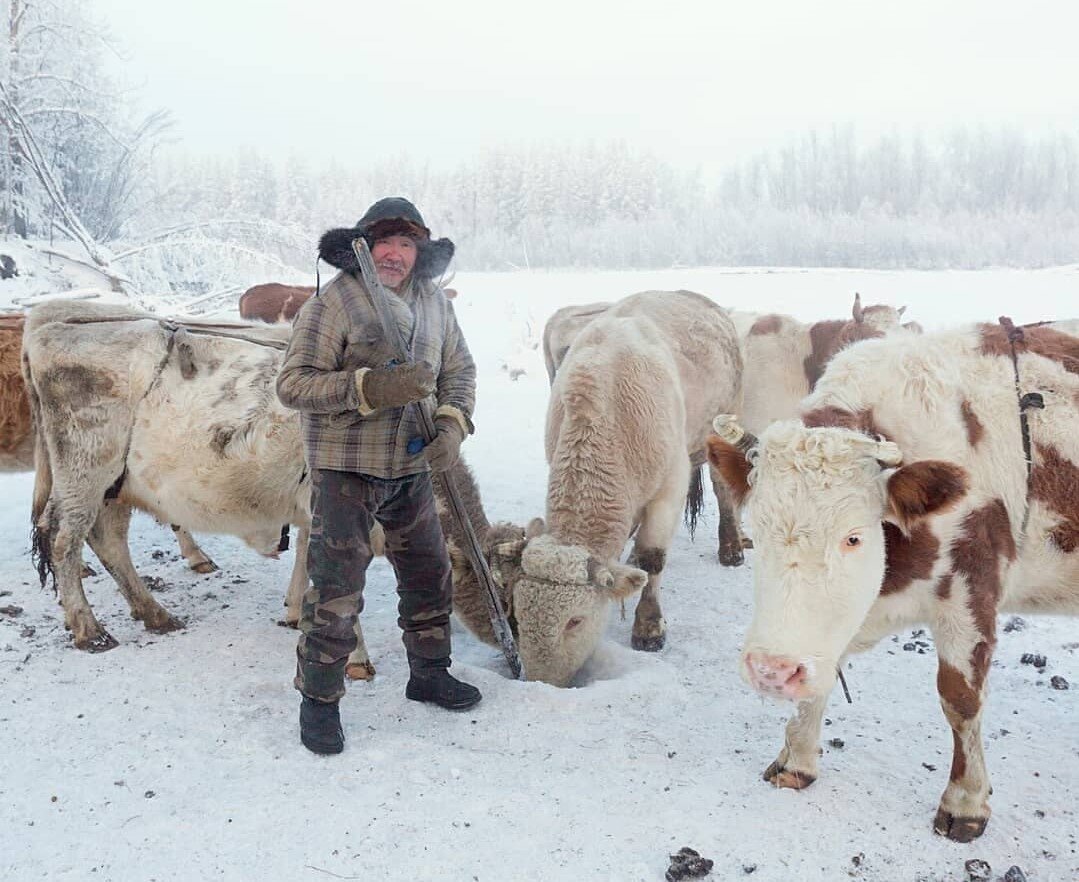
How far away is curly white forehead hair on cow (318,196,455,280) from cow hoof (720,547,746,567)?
3.65 metres

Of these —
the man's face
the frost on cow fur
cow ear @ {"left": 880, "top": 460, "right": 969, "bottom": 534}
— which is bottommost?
the frost on cow fur

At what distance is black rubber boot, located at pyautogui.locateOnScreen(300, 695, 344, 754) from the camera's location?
11.0ft

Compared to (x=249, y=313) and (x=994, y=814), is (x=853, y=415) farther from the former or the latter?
(x=249, y=313)

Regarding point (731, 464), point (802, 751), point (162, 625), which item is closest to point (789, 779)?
point (802, 751)

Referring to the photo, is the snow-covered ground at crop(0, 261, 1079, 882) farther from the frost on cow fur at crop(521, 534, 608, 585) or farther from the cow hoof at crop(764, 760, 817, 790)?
the frost on cow fur at crop(521, 534, 608, 585)

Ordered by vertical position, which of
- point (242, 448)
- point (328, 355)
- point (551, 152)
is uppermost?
point (551, 152)

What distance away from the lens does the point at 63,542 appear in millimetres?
4543

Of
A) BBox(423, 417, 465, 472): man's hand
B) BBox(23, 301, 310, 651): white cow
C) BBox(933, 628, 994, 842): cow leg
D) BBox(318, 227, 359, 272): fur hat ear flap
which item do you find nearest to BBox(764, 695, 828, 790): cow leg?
BBox(933, 628, 994, 842): cow leg

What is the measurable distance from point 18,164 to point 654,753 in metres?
17.6

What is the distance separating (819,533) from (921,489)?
35 centimetres

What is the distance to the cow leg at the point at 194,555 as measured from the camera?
5.85 meters

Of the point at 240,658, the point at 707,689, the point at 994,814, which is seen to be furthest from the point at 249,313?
the point at 994,814

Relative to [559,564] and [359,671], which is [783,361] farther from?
[359,671]

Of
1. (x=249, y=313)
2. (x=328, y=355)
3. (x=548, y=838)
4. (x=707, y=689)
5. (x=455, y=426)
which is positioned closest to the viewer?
(x=548, y=838)
